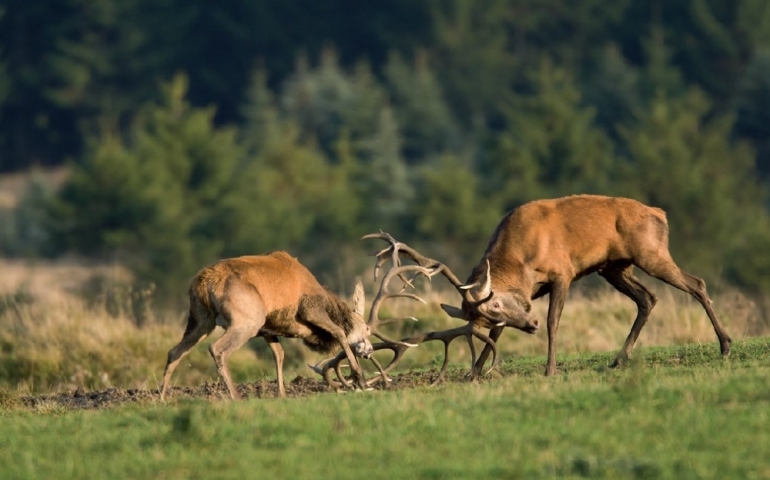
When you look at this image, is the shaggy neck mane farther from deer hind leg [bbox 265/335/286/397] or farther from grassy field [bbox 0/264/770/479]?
grassy field [bbox 0/264/770/479]

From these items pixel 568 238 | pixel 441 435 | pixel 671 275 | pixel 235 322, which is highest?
pixel 568 238

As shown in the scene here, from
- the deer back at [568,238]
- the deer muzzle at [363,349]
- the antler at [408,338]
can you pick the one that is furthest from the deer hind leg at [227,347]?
the deer back at [568,238]

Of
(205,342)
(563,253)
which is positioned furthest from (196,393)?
(205,342)

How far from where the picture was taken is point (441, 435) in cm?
1050

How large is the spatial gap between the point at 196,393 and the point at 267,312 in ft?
3.85

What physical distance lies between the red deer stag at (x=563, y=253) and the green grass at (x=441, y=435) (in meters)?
2.56

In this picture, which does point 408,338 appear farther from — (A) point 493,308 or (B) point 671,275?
(B) point 671,275

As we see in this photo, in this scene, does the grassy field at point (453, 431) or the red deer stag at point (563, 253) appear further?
the red deer stag at point (563, 253)

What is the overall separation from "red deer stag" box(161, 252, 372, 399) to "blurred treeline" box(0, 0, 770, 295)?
71.4ft

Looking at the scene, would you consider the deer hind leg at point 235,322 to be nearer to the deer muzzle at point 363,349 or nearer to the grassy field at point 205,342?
the deer muzzle at point 363,349

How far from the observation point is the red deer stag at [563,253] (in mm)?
14984

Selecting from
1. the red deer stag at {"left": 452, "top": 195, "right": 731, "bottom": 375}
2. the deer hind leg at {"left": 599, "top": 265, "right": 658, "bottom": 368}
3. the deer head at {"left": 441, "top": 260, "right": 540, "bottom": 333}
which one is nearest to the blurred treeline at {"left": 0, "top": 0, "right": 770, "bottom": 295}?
the deer hind leg at {"left": 599, "top": 265, "right": 658, "bottom": 368}

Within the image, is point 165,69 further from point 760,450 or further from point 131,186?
point 760,450

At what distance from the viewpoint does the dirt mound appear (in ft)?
47.5
